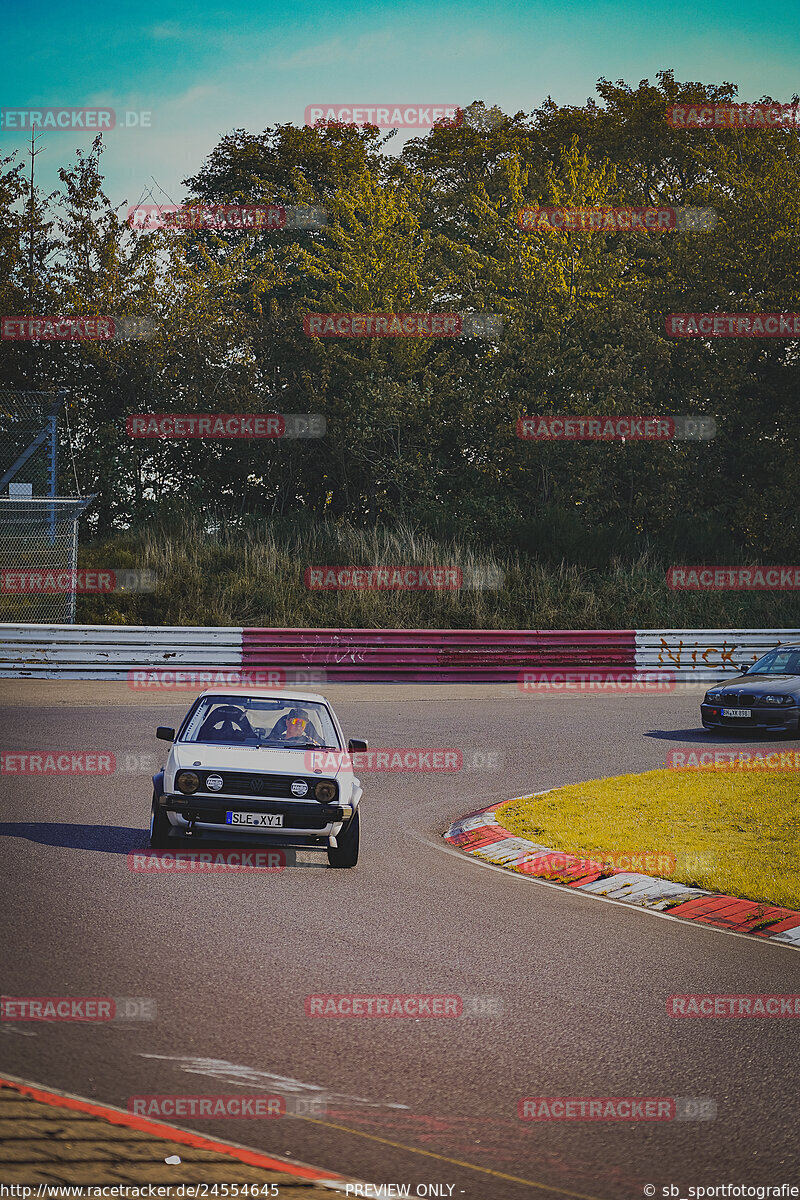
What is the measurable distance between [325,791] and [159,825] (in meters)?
1.30

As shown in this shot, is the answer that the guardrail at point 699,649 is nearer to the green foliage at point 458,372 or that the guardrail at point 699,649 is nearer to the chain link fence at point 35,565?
the green foliage at point 458,372

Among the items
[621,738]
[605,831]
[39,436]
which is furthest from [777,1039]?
[39,436]

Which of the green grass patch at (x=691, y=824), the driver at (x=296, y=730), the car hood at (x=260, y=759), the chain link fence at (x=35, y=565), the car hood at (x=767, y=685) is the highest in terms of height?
the chain link fence at (x=35, y=565)

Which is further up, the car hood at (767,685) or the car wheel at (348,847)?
the car hood at (767,685)

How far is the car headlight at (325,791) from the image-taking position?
9305 mm

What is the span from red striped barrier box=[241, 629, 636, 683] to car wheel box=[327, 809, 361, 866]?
14768mm

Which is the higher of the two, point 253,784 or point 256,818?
point 253,784

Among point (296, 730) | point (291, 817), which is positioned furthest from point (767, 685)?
point (291, 817)

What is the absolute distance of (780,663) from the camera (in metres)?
19.8

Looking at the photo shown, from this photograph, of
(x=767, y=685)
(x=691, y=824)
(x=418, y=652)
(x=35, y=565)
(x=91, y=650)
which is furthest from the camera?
(x=35, y=565)

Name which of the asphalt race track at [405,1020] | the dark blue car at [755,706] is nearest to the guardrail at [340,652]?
the dark blue car at [755,706]

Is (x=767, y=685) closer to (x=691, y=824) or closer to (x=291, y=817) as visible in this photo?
(x=691, y=824)

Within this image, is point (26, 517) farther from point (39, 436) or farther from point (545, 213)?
point (545, 213)

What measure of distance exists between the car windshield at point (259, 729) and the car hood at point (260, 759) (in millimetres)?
180
